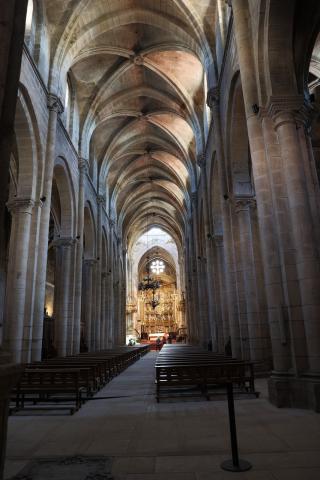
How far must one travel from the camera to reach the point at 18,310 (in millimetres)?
11594

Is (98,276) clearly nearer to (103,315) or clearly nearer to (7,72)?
(103,315)

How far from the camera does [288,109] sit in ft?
25.5

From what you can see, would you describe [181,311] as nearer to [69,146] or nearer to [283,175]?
[69,146]

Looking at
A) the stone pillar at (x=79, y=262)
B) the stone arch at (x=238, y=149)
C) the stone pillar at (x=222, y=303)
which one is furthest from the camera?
the stone pillar at (x=79, y=262)

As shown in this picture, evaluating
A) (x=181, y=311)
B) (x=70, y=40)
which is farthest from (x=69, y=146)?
(x=181, y=311)

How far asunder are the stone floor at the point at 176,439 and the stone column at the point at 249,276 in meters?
3.66

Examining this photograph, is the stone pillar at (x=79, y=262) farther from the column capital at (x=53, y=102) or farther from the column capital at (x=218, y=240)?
the column capital at (x=218, y=240)

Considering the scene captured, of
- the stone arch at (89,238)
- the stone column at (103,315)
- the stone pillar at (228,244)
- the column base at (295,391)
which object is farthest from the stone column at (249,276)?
the stone column at (103,315)

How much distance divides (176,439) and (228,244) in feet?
30.4

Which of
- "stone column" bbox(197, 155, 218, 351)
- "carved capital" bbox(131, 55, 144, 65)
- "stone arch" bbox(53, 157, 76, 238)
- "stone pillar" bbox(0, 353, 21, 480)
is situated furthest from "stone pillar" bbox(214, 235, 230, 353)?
"stone pillar" bbox(0, 353, 21, 480)

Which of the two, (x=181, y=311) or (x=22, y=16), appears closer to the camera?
(x=22, y=16)

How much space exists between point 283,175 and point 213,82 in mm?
9008

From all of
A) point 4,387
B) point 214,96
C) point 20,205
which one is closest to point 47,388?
point 4,387

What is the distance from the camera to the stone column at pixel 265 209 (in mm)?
7180
